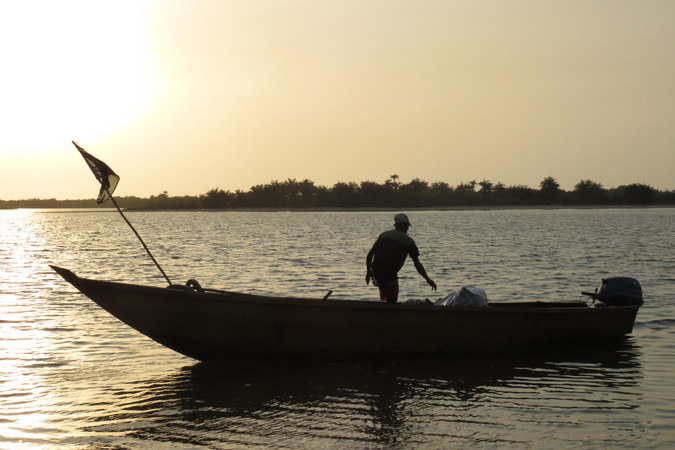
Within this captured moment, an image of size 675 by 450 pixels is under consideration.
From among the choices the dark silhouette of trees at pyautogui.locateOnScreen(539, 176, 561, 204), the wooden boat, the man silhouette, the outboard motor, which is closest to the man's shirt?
the man silhouette

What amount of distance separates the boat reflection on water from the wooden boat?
11.9 inches

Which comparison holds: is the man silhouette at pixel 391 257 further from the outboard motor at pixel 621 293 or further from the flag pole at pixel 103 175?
the outboard motor at pixel 621 293

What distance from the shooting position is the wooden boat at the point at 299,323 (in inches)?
470

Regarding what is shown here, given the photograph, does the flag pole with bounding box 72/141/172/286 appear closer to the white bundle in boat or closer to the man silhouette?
the man silhouette

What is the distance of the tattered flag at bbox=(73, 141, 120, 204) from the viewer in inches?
478

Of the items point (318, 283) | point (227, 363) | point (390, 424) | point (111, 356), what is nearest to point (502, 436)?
point (390, 424)

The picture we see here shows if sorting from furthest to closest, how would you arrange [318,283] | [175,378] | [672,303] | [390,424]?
1. [318,283]
2. [672,303]
3. [175,378]
4. [390,424]

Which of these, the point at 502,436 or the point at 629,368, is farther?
the point at 629,368

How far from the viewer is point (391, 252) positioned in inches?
516

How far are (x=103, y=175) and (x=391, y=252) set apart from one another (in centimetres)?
501

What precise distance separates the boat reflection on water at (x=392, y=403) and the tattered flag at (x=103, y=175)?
312cm

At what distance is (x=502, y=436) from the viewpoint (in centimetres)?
887

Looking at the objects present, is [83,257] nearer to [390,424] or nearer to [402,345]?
[402,345]

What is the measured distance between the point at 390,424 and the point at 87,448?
3621mm
